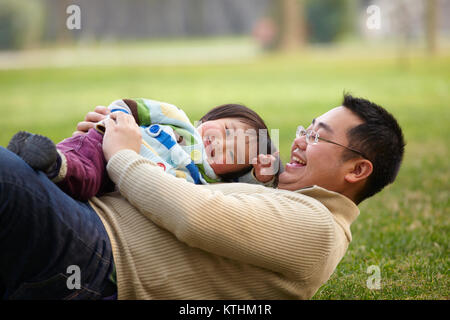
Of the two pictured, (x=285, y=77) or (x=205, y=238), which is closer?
(x=205, y=238)

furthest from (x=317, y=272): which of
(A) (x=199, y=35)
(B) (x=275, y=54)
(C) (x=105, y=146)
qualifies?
(A) (x=199, y=35)

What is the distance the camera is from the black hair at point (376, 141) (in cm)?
234

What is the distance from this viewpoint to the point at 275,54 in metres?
26.2

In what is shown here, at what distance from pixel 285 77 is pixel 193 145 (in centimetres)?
1431

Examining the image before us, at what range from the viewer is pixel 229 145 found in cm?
253

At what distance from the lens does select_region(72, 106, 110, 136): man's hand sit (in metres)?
2.47

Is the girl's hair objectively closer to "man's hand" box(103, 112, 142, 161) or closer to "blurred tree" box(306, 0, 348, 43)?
"man's hand" box(103, 112, 142, 161)

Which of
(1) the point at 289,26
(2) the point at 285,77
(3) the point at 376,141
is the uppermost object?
(1) the point at 289,26

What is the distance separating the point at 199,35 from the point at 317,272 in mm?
37056

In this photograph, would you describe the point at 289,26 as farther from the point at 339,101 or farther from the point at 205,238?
the point at 205,238

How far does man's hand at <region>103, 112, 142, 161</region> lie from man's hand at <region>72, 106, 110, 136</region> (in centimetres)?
20

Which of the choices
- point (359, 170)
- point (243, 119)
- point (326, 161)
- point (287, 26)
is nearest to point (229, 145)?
point (243, 119)

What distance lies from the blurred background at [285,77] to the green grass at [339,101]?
0.05 feet

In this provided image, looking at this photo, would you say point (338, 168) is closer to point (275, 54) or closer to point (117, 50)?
point (275, 54)
